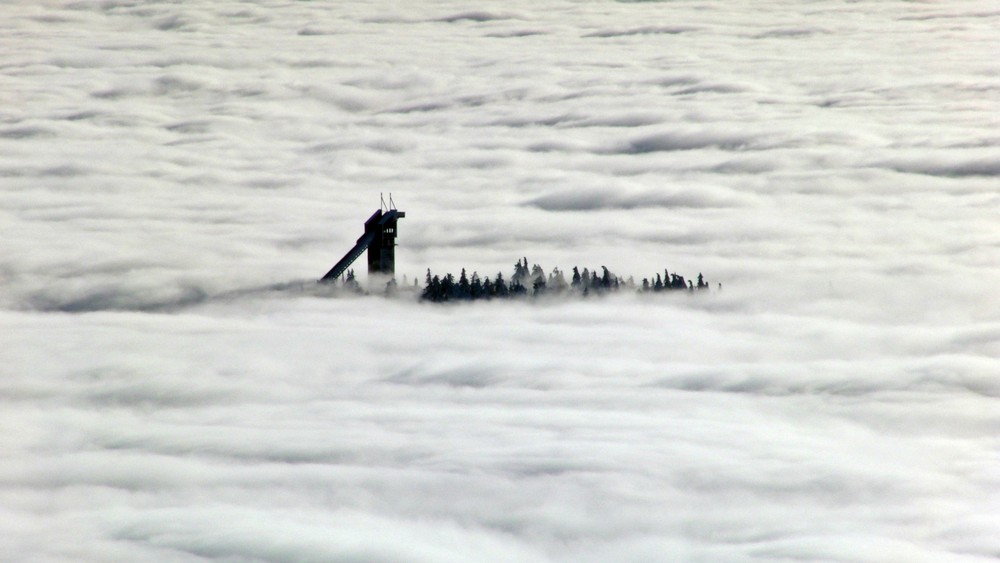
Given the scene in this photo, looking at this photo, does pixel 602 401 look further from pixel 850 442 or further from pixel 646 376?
pixel 850 442

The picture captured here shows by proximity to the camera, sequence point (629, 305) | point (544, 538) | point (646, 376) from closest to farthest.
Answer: point (544, 538) < point (646, 376) < point (629, 305)

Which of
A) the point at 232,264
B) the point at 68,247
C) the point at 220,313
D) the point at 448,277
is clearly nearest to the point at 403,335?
the point at 448,277

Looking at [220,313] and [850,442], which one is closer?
[850,442]

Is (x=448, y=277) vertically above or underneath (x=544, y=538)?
above

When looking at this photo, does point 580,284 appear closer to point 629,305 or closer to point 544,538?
point 629,305

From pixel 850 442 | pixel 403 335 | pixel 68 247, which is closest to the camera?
pixel 850 442

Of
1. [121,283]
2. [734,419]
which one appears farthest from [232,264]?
[734,419]
